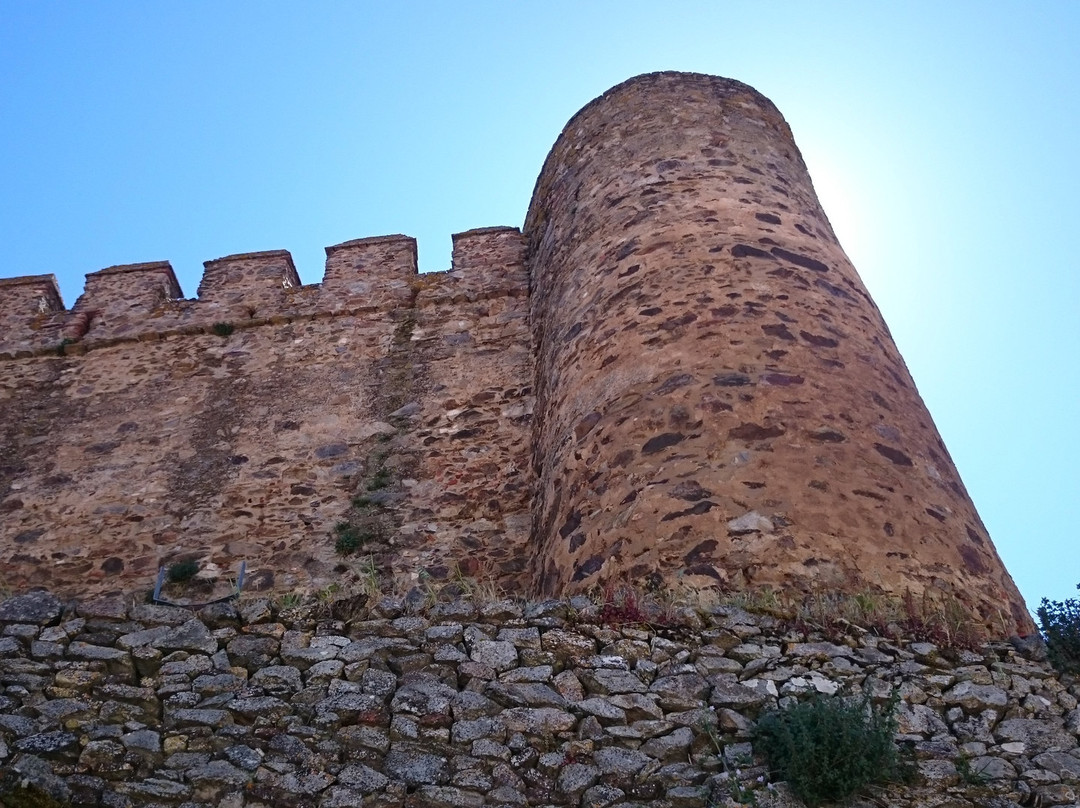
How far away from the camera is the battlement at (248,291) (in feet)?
33.1

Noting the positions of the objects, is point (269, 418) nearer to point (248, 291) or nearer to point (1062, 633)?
point (248, 291)

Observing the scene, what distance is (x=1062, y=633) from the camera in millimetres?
4691

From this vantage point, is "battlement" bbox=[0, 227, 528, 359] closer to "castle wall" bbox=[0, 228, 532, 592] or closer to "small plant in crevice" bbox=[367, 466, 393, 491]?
"castle wall" bbox=[0, 228, 532, 592]

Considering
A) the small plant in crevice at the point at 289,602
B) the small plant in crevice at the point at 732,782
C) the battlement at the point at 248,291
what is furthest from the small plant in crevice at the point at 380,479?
the small plant in crevice at the point at 732,782

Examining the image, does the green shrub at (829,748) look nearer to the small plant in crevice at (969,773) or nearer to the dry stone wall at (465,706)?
the dry stone wall at (465,706)

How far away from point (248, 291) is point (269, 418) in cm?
194

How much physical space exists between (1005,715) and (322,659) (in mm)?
2564

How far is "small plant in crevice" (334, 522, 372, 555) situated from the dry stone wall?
2955mm

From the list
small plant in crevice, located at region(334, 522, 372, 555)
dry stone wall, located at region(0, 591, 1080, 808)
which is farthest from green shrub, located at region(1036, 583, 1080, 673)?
small plant in crevice, located at region(334, 522, 372, 555)

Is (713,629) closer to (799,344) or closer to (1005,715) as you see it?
(1005,715)

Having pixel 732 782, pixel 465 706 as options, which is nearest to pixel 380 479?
pixel 465 706

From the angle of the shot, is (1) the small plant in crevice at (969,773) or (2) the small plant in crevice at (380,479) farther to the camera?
(2) the small plant in crevice at (380,479)

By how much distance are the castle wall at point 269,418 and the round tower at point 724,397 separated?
69 cm

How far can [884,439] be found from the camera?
6.05 m
